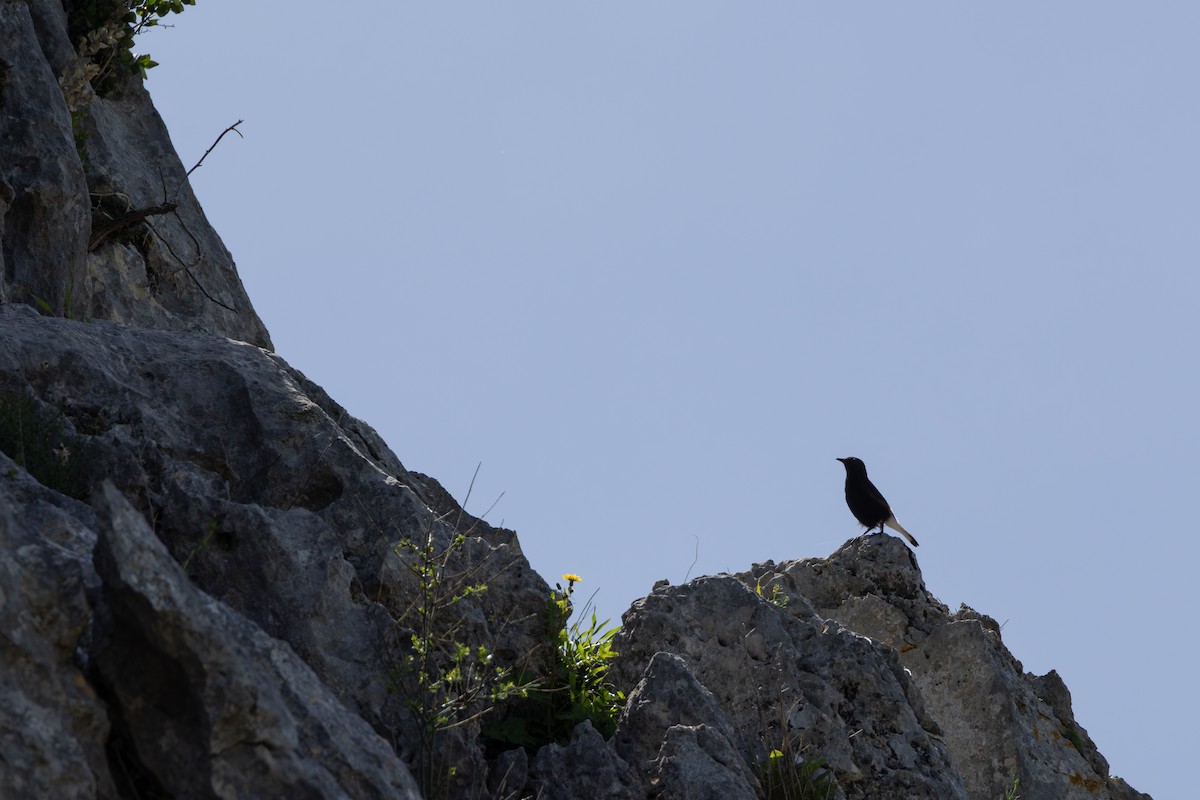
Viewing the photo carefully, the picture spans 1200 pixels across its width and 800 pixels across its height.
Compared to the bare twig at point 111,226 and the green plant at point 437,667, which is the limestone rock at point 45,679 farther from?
the bare twig at point 111,226

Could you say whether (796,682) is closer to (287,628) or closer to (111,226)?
(287,628)

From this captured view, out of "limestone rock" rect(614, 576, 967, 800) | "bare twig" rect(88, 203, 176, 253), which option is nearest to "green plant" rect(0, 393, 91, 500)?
"limestone rock" rect(614, 576, 967, 800)

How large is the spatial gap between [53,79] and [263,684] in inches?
329

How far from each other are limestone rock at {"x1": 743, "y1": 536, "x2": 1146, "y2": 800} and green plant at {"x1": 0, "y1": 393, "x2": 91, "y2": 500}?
5.89 m

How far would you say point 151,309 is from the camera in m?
11.4

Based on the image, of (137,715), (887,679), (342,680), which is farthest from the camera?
(887,679)

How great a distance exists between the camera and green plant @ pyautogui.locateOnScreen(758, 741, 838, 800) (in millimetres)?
7016

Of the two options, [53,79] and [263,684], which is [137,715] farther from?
[53,79]

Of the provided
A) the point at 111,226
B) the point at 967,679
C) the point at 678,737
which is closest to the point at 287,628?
the point at 678,737

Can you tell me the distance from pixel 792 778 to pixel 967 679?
415cm

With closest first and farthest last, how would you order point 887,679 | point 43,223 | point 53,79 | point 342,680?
point 342,680
point 887,679
point 43,223
point 53,79

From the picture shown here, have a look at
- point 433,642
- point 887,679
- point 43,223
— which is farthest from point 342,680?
point 43,223

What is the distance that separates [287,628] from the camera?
603 centimetres

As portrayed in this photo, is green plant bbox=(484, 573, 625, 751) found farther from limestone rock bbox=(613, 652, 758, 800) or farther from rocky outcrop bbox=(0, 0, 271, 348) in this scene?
rocky outcrop bbox=(0, 0, 271, 348)
